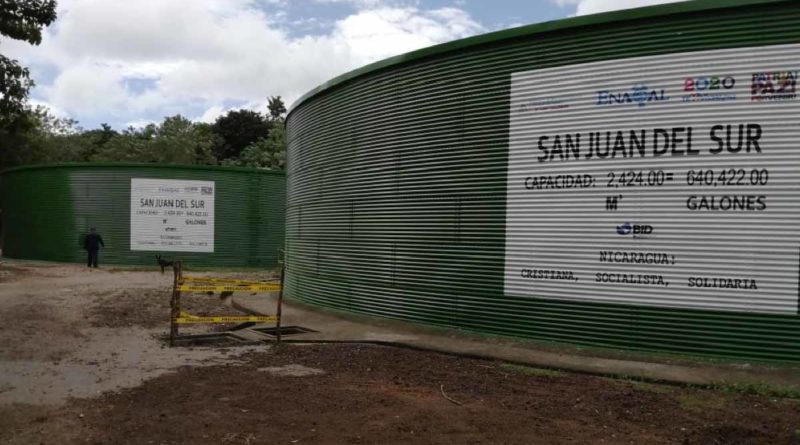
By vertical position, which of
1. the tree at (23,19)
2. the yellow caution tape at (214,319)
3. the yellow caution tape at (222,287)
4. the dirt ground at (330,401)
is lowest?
the dirt ground at (330,401)

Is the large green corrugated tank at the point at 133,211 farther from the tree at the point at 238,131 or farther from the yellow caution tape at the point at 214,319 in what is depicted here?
the tree at the point at 238,131

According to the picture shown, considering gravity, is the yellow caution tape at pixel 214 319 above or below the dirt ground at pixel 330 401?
above

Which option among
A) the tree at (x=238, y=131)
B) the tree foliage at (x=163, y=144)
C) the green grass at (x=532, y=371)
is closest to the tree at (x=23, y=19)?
the green grass at (x=532, y=371)

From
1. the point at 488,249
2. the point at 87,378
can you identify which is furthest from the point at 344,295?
the point at 87,378

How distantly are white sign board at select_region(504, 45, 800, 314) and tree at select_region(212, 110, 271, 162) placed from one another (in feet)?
176

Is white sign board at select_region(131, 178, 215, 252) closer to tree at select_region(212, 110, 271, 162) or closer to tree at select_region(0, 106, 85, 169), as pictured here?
tree at select_region(0, 106, 85, 169)

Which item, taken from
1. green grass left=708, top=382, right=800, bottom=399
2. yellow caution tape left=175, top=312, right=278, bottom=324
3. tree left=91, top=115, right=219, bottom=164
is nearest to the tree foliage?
tree left=91, top=115, right=219, bottom=164

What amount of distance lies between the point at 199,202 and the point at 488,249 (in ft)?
59.0

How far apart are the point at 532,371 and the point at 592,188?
2.83m

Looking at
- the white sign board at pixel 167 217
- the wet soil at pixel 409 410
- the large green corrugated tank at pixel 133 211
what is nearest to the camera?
the wet soil at pixel 409 410

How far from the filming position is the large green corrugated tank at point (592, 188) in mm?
8242

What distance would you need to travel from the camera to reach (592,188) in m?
9.34

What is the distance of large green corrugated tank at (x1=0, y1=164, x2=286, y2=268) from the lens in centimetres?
2567

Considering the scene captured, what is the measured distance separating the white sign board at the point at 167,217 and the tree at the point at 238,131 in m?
35.9
